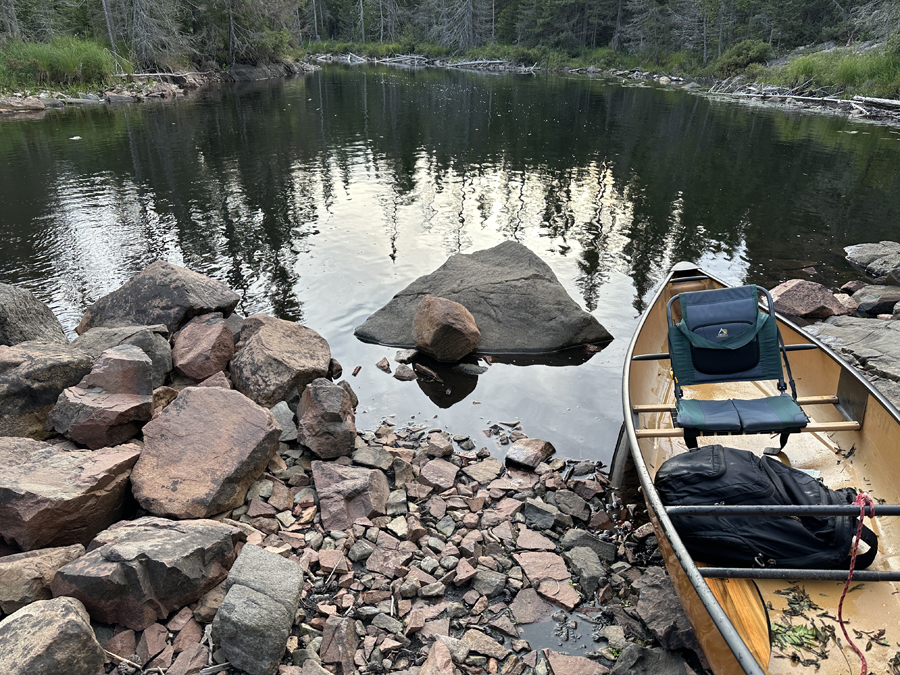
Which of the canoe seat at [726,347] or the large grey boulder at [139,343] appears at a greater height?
the canoe seat at [726,347]

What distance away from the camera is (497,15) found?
256 feet

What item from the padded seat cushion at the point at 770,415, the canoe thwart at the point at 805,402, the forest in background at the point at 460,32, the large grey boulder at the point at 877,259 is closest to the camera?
the padded seat cushion at the point at 770,415

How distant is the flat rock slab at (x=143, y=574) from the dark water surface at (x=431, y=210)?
3075mm

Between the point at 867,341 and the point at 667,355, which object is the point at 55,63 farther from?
the point at 867,341

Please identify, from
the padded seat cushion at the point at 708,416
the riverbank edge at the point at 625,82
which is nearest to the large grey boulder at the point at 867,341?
the padded seat cushion at the point at 708,416

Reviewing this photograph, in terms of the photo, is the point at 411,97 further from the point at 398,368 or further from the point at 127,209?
the point at 398,368

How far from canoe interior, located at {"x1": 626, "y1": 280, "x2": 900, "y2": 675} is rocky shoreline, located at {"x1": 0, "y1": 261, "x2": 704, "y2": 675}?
1.62 feet

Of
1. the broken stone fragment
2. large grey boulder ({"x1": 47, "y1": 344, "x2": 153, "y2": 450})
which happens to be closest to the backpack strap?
the broken stone fragment

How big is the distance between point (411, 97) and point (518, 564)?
37.2 meters

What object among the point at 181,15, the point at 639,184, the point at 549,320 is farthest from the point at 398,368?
the point at 181,15

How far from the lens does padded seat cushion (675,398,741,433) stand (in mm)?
5008

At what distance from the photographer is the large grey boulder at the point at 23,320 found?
6.59m

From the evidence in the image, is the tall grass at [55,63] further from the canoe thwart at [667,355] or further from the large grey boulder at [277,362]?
the canoe thwart at [667,355]

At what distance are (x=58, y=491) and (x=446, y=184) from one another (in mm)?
14693
